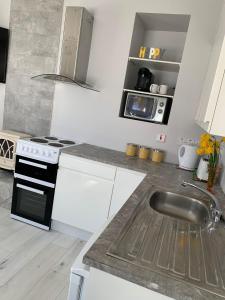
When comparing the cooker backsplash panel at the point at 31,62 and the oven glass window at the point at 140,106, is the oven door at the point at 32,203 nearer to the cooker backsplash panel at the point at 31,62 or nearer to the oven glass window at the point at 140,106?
the cooker backsplash panel at the point at 31,62

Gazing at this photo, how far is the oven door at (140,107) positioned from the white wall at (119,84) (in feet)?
0.40

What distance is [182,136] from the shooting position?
261cm

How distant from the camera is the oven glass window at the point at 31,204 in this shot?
2598 mm

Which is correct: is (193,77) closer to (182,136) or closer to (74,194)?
(182,136)

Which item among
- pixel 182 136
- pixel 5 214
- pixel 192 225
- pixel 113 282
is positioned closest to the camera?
pixel 113 282

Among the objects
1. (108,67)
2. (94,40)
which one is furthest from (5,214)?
(94,40)

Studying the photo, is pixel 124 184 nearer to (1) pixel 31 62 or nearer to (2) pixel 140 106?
(2) pixel 140 106

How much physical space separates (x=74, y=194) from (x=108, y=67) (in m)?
1.40

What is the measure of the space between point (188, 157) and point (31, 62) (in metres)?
2.13

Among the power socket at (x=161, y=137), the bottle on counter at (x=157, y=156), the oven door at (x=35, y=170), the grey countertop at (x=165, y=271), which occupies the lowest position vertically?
the oven door at (x=35, y=170)

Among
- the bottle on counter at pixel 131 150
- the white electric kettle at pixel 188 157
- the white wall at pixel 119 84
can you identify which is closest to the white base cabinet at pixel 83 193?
the bottle on counter at pixel 131 150

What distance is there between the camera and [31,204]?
263 cm

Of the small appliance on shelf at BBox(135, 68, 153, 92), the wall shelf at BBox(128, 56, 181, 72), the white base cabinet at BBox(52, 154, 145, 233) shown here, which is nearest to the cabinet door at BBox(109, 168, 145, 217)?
the white base cabinet at BBox(52, 154, 145, 233)

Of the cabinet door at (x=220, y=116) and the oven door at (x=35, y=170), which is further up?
the cabinet door at (x=220, y=116)
